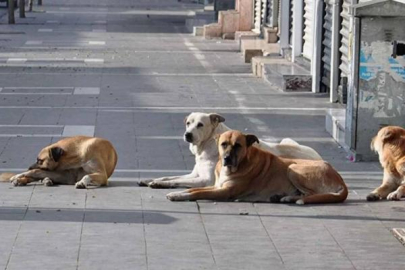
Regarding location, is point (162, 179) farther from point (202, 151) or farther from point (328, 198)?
point (328, 198)

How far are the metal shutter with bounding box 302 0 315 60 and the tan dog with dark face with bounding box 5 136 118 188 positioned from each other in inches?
453

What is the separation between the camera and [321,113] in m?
18.7

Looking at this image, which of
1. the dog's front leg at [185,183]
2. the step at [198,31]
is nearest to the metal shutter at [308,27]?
the step at [198,31]

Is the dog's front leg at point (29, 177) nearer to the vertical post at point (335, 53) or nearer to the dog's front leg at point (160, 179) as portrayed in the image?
the dog's front leg at point (160, 179)

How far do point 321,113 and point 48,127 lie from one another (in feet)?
14.7

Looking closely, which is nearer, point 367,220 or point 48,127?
point 367,220

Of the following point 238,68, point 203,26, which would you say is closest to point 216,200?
point 238,68

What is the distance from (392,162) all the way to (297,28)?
13696 millimetres

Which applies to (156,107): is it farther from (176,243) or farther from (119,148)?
(176,243)

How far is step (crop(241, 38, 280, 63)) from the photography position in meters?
26.7

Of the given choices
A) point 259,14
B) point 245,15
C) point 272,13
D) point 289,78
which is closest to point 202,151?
point 289,78

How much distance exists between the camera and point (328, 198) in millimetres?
11016

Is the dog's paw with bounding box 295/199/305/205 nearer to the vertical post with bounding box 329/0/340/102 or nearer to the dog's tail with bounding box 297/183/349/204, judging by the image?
the dog's tail with bounding box 297/183/349/204

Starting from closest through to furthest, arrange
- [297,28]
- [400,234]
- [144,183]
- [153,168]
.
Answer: [400,234], [144,183], [153,168], [297,28]
